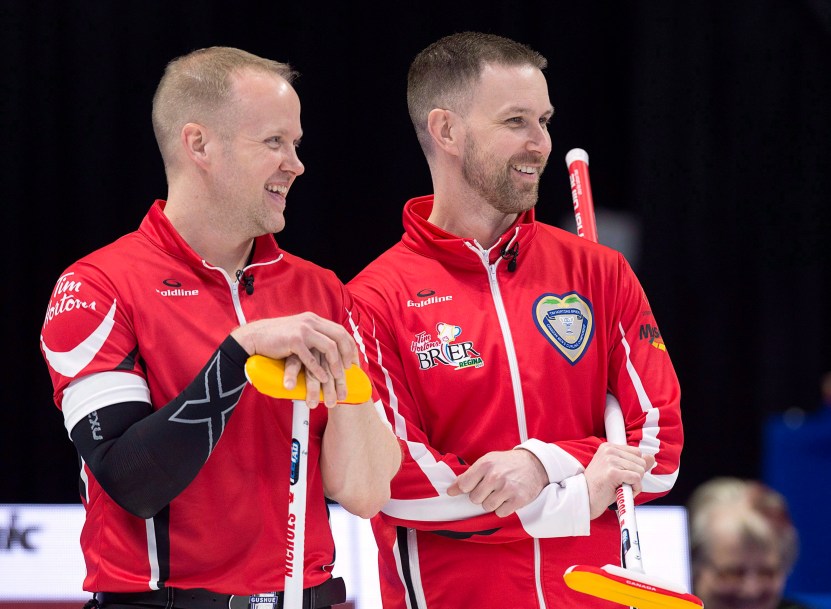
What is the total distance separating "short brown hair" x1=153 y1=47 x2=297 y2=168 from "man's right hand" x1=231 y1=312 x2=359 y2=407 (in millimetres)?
521

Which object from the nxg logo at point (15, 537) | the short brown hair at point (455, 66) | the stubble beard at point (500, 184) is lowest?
the nxg logo at point (15, 537)

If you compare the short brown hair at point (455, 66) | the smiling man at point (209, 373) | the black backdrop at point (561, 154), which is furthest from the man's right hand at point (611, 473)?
the black backdrop at point (561, 154)

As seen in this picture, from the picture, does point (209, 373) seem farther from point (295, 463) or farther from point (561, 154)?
point (561, 154)

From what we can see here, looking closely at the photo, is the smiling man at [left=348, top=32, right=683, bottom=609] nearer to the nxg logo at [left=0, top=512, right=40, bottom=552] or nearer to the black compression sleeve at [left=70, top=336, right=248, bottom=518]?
the black compression sleeve at [left=70, top=336, right=248, bottom=518]

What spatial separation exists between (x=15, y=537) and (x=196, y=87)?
1932 mm

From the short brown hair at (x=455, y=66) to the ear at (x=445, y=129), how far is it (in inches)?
0.7

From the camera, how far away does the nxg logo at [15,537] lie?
3.60 meters

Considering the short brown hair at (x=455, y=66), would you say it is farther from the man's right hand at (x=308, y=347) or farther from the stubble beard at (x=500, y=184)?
the man's right hand at (x=308, y=347)

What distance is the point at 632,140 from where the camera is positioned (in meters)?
5.05

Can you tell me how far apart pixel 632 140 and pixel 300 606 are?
11.6ft

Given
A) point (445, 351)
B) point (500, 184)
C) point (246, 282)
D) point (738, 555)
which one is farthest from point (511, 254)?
point (738, 555)

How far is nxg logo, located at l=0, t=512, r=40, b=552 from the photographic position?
11.8 ft

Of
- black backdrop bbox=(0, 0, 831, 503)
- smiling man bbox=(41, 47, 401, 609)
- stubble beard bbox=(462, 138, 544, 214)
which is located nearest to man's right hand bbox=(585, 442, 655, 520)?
smiling man bbox=(41, 47, 401, 609)

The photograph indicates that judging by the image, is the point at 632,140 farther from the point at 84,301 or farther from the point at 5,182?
the point at 84,301
